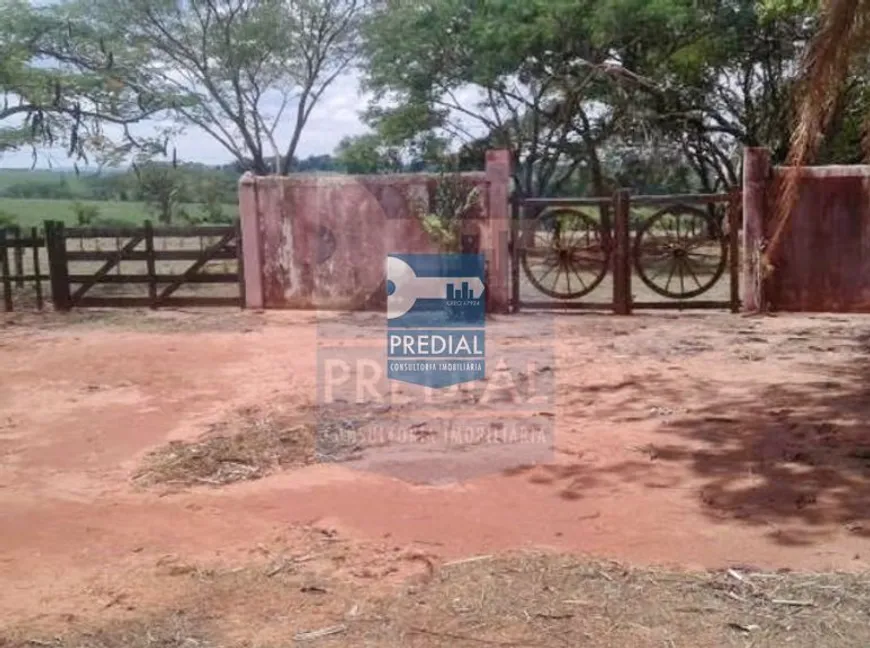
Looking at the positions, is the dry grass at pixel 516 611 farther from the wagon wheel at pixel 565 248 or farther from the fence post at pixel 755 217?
the wagon wheel at pixel 565 248

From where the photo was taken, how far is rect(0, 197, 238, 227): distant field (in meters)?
29.4

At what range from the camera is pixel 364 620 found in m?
3.54

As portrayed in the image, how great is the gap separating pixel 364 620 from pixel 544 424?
3.12 metres

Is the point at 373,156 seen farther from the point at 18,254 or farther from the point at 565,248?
the point at 565,248

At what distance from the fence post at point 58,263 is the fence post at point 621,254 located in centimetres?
750

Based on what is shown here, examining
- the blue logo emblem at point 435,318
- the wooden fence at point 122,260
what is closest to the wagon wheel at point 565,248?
the blue logo emblem at point 435,318

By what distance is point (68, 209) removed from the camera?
3000cm

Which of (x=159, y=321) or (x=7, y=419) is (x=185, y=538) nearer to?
(x=7, y=419)

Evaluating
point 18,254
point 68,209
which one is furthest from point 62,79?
point 68,209

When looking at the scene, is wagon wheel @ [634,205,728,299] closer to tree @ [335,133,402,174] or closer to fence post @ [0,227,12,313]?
fence post @ [0,227,12,313]

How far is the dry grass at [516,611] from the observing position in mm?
3342

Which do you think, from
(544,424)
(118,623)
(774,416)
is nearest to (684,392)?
(774,416)

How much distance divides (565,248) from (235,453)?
6.72 meters

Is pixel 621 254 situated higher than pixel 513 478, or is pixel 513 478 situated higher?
pixel 621 254
